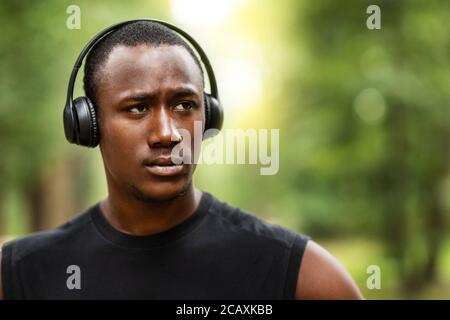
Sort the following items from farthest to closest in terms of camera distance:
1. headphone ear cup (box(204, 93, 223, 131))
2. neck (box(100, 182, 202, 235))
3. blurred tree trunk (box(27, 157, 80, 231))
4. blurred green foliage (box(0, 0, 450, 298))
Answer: blurred tree trunk (box(27, 157, 80, 231))
blurred green foliage (box(0, 0, 450, 298))
headphone ear cup (box(204, 93, 223, 131))
neck (box(100, 182, 202, 235))

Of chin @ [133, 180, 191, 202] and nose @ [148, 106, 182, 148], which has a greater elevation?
nose @ [148, 106, 182, 148]

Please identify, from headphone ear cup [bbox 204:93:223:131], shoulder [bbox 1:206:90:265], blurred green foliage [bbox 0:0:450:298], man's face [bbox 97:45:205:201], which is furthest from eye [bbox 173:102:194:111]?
blurred green foliage [bbox 0:0:450:298]

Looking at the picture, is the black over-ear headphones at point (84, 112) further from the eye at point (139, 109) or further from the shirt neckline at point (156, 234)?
the shirt neckline at point (156, 234)

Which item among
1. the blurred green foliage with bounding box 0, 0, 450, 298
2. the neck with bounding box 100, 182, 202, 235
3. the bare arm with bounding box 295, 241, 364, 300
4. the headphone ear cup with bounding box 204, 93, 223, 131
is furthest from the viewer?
the blurred green foliage with bounding box 0, 0, 450, 298

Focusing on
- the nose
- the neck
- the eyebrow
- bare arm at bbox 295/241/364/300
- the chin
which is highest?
the eyebrow

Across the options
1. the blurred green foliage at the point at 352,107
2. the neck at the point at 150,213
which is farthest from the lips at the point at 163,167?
the blurred green foliage at the point at 352,107

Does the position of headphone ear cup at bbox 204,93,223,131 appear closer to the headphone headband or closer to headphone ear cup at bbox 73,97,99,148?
the headphone headband

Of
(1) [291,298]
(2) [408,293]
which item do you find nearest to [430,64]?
(2) [408,293]

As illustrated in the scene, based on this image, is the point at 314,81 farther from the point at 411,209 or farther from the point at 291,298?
the point at 291,298

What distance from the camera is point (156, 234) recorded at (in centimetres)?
237

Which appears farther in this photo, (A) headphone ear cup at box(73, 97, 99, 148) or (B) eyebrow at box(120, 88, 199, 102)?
(A) headphone ear cup at box(73, 97, 99, 148)

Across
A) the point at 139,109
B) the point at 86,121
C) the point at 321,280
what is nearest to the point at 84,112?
the point at 86,121

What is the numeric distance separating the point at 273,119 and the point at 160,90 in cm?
850

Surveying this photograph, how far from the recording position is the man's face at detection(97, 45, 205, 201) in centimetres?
217
